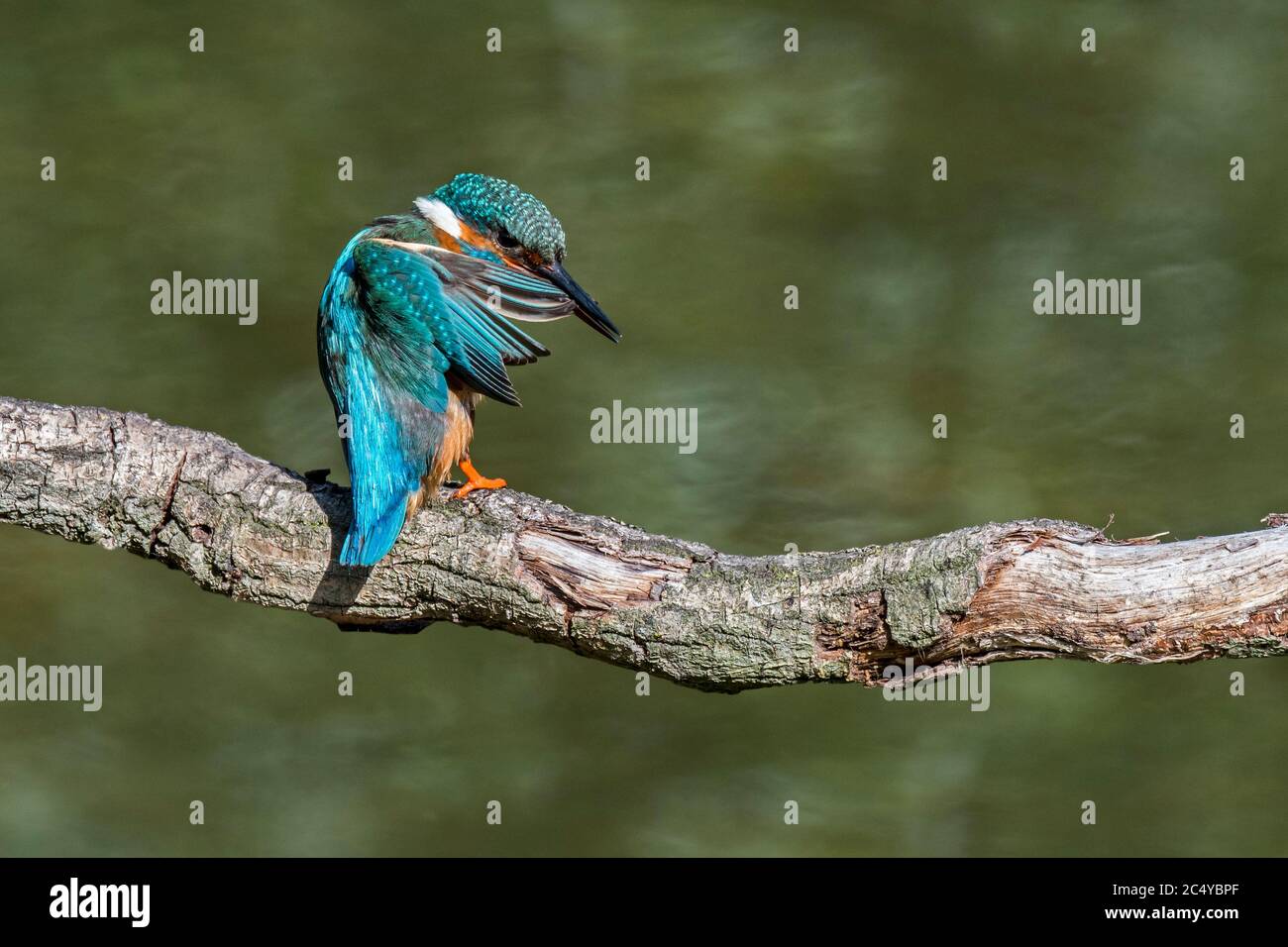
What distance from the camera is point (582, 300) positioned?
2.34 m

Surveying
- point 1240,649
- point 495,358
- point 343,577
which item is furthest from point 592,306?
point 1240,649

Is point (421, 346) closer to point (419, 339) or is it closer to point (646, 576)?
point (419, 339)

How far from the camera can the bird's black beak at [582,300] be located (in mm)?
2350

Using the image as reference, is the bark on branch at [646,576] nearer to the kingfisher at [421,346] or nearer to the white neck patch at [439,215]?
the kingfisher at [421,346]

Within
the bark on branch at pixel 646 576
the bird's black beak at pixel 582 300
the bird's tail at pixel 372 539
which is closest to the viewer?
the bark on branch at pixel 646 576

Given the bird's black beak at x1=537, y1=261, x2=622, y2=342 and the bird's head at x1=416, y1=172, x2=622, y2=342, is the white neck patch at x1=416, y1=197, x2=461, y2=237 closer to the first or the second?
the bird's head at x1=416, y1=172, x2=622, y2=342

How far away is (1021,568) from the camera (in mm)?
1784

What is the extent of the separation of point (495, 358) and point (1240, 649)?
120 centimetres

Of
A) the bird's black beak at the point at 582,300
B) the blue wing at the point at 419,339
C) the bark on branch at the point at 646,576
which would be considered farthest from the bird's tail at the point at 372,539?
the bird's black beak at the point at 582,300

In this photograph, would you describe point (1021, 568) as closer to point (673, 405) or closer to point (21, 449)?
point (21, 449)

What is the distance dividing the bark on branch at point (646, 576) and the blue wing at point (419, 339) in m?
0.16

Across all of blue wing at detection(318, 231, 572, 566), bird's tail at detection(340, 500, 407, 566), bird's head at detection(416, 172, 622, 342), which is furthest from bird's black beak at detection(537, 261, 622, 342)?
bird's tail at detection(340, 500, 407, 566)

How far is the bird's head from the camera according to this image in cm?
237

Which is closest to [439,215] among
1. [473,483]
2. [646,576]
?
[473,483]
